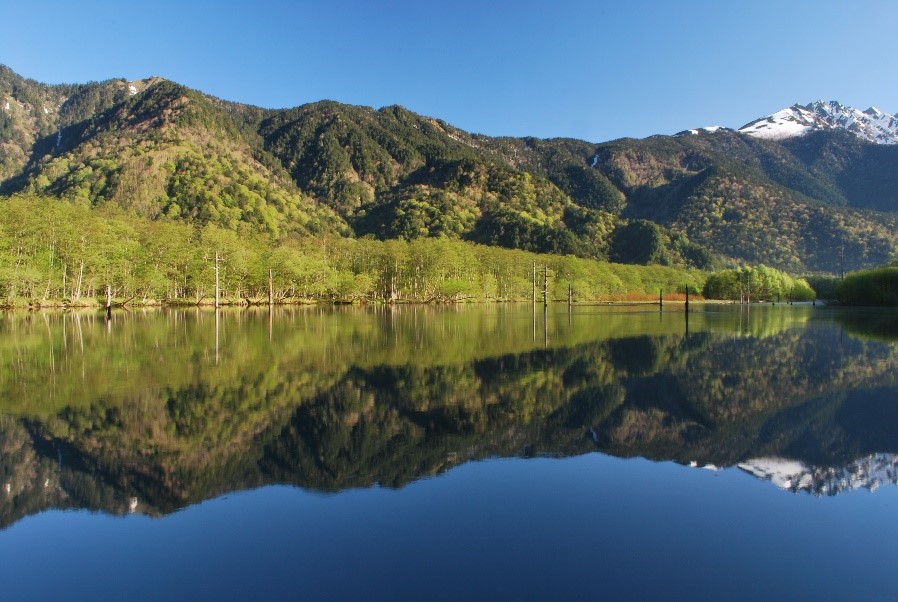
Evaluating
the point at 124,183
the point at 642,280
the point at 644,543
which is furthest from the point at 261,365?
the point at 124,183

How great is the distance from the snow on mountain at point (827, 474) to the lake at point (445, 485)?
1.8 inches

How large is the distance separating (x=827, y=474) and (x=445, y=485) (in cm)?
559

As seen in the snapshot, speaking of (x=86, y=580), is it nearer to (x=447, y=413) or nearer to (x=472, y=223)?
(x=447, y=413)

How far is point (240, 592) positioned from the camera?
5.32m

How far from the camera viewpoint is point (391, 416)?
11984 mm

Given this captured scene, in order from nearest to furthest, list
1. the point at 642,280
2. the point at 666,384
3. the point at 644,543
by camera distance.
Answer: the point at 644,543 < the point at 666,384 < the point at 642,280

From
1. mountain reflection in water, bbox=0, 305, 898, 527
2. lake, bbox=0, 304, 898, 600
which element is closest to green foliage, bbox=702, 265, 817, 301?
mountain reflection in water, bbox=0, 305, 898, 527

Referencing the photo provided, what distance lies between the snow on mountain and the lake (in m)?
0.05

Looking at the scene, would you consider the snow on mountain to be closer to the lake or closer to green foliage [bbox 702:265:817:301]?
the lake

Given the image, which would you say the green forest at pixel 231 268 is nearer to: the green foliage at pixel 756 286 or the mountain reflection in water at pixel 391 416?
the green foliage at pixel 756 286

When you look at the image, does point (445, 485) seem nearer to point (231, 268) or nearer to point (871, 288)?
point (231, 268)

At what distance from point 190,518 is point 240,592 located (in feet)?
6.91

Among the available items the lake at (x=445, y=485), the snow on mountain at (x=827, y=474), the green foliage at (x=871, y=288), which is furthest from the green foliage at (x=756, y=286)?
the snow on mountain at (x=827, y=474)

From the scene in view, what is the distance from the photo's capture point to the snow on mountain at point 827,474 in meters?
8.20
